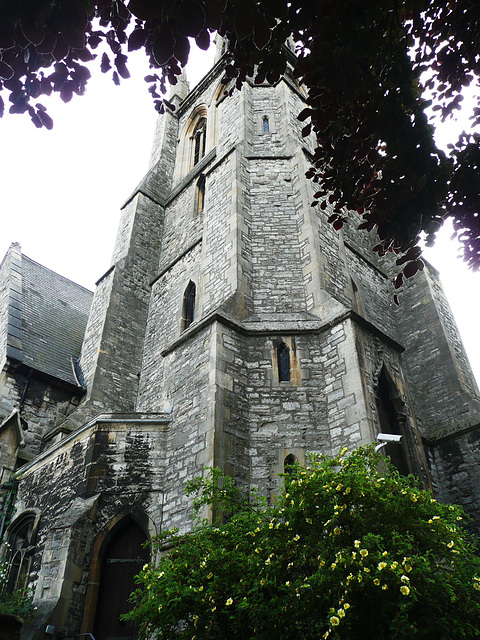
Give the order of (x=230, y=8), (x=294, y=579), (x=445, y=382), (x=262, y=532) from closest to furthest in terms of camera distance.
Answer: (x=230, y=8) < (x=294, y=579) < (x=262, y=532) < (x=445, y=382)

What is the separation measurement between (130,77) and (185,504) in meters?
6.68

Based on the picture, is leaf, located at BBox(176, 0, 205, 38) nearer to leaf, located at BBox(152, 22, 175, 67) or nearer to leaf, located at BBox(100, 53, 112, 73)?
leaf, located at BBox(152, 22, 175, 67)

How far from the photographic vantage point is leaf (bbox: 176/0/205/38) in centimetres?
272

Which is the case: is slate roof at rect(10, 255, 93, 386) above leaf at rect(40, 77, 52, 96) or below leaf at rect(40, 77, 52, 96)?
above

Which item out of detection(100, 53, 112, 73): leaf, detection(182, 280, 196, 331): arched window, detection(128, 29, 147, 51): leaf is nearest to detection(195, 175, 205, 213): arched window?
detection(182, 280, 196, 331): arched window

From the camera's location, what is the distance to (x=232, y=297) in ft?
34.2

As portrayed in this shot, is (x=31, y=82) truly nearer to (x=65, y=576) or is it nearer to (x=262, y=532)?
(x=262, y=532)

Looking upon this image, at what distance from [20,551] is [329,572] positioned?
25.3 feet

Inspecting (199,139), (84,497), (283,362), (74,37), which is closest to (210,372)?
(283,362)

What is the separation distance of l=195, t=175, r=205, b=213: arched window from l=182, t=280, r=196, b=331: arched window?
344 cm

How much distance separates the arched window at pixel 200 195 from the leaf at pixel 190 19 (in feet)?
42.7

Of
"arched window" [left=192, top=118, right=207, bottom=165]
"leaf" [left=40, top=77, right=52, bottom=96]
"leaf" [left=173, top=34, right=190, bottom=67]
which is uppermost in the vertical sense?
"arched window" [left=192, top=118, right=207, bottom=165]

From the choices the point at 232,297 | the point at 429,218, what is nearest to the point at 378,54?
the point at 429,218

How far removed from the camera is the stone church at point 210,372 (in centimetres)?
848
